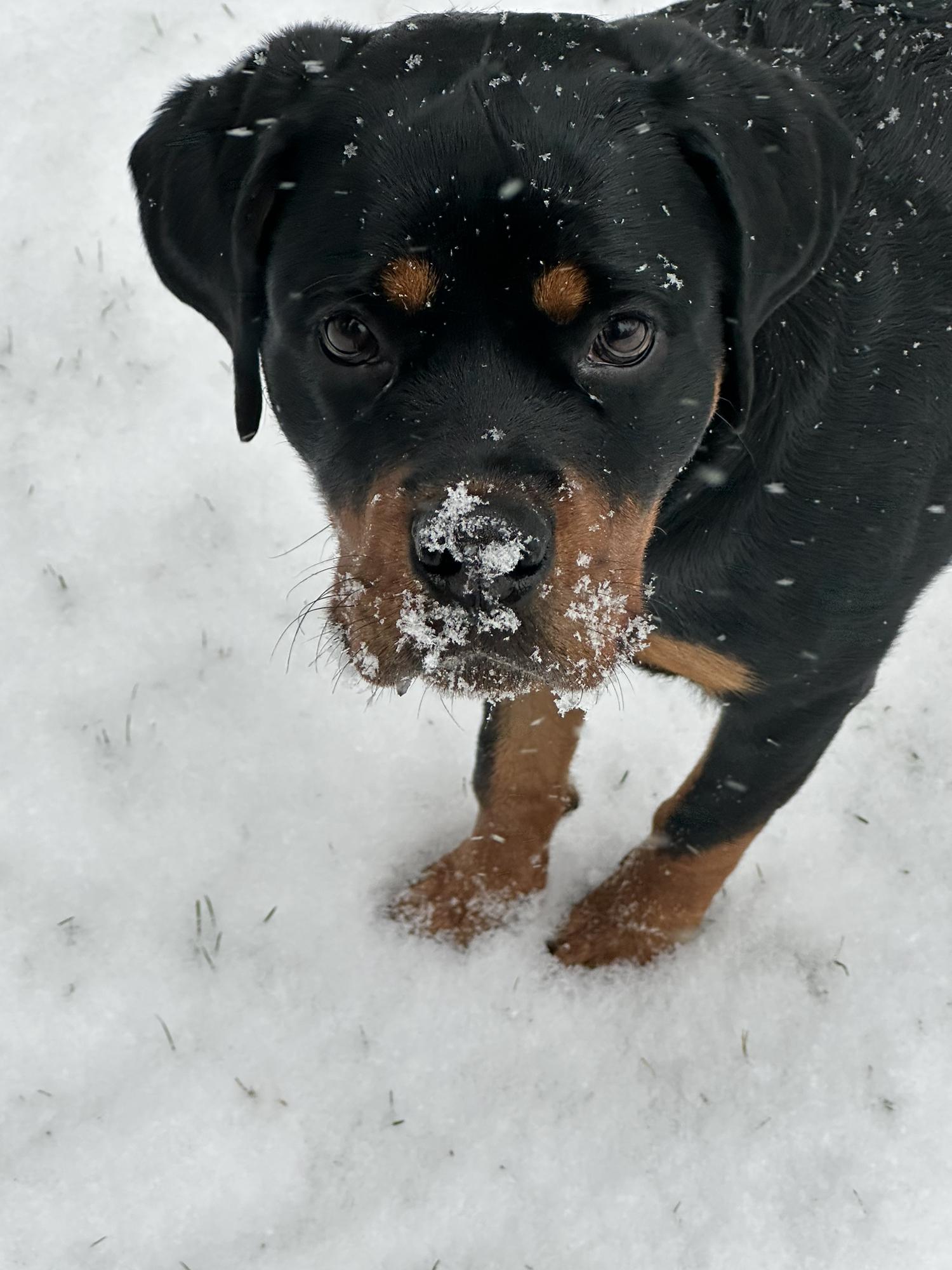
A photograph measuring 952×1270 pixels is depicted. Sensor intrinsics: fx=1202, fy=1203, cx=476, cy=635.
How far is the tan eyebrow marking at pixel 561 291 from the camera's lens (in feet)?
5.93

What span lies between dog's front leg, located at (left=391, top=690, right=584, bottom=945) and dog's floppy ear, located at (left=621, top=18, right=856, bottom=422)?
1135 mm

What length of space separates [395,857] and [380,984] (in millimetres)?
345

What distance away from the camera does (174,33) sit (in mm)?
4816

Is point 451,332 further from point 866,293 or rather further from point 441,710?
point 441,710

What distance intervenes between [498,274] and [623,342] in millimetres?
242

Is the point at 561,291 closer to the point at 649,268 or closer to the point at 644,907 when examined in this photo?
the point at 649,268

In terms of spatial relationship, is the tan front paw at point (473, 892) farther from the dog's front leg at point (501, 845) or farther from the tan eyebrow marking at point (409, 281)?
the tan eyebrow marking at point (409, 281)

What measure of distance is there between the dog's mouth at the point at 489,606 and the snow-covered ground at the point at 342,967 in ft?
3.78

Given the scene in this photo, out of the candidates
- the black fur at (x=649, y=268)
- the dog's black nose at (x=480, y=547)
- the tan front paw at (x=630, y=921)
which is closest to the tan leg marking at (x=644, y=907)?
the tan front paw at (x=630, y=921)

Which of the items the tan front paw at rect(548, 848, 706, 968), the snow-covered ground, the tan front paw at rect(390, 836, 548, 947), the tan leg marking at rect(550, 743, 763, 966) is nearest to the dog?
the tan leg marking at rect(550, 743, 763, 966)

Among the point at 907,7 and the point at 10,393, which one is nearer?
the point at 907,7

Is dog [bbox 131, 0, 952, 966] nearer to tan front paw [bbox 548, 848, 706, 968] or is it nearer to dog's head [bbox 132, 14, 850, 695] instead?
dog's head [bbox 132, 14, 850, 695]

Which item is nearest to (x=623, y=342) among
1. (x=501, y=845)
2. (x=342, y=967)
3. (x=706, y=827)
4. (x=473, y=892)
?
(x=706, y=827)

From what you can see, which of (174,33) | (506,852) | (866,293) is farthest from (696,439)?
(174,33)
